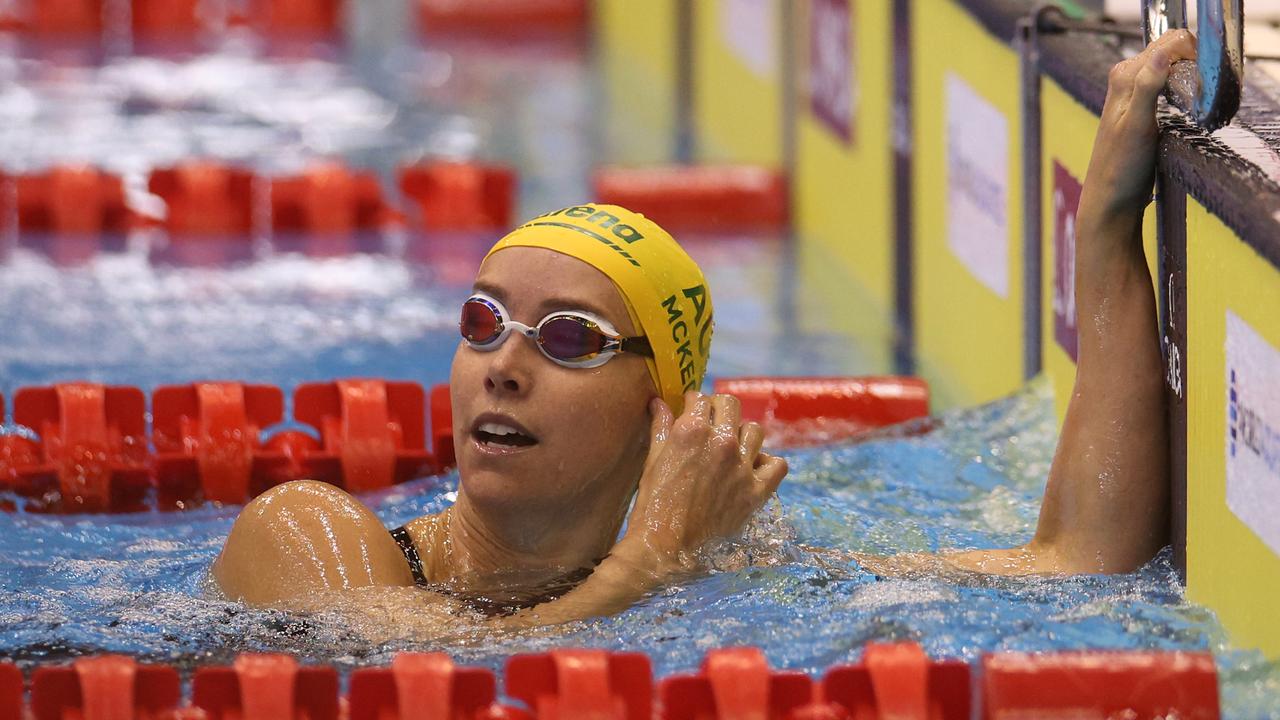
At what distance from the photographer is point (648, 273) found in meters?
2.91

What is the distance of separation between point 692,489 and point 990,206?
2059 millimetres

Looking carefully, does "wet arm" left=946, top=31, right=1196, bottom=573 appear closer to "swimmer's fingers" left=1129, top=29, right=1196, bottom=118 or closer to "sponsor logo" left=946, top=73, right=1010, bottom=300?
"swimmer's fingers" left=1129, top=29, right=1196, bottom=118

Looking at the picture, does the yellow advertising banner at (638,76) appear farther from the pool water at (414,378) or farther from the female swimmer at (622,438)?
the female swimmer at (622,438)

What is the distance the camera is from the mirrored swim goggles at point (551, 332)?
109 inches

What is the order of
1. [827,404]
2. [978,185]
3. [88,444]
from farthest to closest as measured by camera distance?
[978,185]
[827,404]
[88,444]

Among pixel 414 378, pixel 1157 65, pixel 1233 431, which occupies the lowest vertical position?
pixel 414 378

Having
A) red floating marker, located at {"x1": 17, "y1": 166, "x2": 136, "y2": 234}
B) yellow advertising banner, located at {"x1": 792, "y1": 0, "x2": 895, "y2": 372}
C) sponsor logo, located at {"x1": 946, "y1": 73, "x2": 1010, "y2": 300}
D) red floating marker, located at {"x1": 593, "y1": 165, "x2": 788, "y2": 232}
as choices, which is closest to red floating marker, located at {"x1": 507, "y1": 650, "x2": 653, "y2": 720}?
sponsor logo, located at {"x1": 946, "y1": 73, "x2": 1010, "y2": 300}

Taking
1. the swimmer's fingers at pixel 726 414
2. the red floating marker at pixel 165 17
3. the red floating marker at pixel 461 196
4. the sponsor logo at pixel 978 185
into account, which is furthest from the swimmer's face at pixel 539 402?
the red floating marker at pixel 165 17

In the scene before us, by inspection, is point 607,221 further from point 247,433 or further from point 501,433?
point 247,433

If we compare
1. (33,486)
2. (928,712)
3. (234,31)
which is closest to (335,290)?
(33,486)

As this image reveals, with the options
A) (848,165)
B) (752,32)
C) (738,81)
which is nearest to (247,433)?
(848,165)

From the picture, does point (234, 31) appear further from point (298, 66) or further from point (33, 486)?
point (33, 486)

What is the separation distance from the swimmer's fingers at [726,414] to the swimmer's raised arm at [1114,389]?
1.47ft

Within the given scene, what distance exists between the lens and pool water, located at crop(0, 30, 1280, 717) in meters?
2.79
